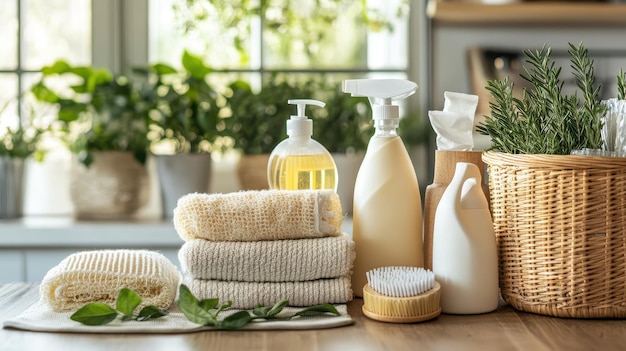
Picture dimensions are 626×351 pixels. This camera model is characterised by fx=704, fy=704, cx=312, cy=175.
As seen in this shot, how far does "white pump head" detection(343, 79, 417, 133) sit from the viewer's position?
0.88m

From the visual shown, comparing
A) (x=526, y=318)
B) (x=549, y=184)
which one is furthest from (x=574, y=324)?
(x=549, y=184)

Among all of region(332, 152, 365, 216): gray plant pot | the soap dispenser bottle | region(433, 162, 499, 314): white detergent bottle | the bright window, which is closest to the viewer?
region(433, 162, 499, 314): white detergent bottle

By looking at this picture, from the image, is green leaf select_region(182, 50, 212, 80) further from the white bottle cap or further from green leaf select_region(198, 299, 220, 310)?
green leaf select_region(198, 299, 220, 310)

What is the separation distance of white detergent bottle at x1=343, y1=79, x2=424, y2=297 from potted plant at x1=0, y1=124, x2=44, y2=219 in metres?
1.43

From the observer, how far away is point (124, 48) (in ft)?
7.47

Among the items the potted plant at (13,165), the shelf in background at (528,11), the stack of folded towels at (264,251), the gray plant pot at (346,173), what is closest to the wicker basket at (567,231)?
the stack of folded towels at (264,251)

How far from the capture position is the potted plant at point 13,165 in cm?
202

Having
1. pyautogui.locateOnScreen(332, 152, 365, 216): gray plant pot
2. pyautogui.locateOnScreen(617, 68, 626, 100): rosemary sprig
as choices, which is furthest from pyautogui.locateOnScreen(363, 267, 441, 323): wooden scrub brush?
pyautogui.locateOnScreen(332, 152, 365, 216): gray plant pot

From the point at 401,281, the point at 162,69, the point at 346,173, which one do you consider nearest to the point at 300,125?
the point at 401,281

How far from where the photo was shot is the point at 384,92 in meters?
0.89

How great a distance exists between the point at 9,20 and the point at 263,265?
1.78m

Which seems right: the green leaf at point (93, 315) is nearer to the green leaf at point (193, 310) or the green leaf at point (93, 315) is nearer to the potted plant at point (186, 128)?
the green leaf at point (193, 310)

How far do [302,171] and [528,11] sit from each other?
132 cm

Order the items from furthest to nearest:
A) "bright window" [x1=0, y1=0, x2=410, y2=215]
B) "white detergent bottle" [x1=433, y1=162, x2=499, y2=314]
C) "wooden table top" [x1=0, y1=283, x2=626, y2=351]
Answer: "bright window" [x1=0, y1=0, x2=410, y2=215], "white detergent bottle" [x1=433, y1=162, x2=499, y2=314], "wooden table top" [x1=0, y1=283, x2=626, y2=351]
